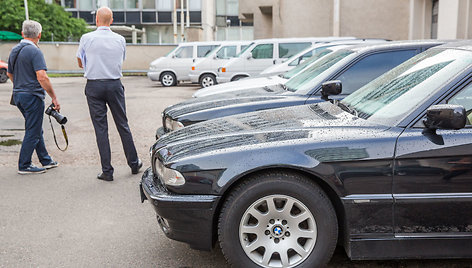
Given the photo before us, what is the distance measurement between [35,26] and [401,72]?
440 centimetres

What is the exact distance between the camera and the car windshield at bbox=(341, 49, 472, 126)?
3518 millimetres

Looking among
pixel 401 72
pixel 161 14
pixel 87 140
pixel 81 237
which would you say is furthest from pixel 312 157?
pixel 161 14

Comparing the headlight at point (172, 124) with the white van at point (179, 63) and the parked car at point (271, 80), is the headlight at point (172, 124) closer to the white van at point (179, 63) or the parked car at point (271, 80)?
the parked car at point (271, 80)

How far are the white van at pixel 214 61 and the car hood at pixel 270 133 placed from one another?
592 inches

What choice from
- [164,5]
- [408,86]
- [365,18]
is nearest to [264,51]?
[365,18]

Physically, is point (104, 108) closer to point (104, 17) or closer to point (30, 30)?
point (104, 17)

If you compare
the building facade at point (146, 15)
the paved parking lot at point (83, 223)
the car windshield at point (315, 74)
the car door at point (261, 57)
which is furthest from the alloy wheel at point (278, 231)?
the building facade at point (146, 15)

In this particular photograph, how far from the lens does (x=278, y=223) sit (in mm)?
3406

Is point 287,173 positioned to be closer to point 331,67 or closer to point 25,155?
point 331,67

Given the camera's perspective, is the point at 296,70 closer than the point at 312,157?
No

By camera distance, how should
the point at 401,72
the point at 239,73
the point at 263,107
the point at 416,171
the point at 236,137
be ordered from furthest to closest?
the point at 239,73, the point at 263,107, the point at 401,72, the point at 236,137, the point at 416,171

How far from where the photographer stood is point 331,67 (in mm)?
6266

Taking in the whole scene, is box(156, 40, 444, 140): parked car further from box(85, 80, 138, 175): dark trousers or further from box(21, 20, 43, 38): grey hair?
box(21, 20, 43, 38): grey hair

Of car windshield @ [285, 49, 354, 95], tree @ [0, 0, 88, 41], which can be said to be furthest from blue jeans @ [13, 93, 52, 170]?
tree @ [0, 0, 88, 41]
